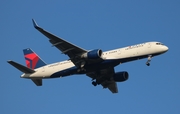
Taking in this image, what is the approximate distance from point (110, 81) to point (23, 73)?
13480 millimetres

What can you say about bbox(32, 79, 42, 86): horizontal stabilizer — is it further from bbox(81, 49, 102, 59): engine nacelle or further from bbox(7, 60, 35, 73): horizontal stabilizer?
bbox(81, 49, 102, 59): engine nacelle

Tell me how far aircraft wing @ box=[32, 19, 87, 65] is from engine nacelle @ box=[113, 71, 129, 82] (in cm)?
850

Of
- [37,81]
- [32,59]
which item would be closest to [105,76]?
[37,81]

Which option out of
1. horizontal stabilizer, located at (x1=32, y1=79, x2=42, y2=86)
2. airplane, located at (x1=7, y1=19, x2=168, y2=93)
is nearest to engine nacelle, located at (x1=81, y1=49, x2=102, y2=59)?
airplane, located at (x1=7, y1=19, x2=168, y2=93)

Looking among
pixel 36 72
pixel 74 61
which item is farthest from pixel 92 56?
pixel 36 72

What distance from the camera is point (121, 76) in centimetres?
6116

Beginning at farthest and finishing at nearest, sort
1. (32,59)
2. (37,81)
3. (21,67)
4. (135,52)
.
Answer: (32,59) → (37,81) → (21,67) → (135,52)

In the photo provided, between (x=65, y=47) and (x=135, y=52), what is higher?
(x=65, y=47)

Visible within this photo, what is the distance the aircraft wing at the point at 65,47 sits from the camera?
52094 millimetres

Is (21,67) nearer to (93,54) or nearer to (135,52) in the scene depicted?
(93,54)

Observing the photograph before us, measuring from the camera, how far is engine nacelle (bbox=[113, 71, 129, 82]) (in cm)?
6119

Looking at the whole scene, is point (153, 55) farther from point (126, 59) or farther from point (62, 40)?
point (62, 40)

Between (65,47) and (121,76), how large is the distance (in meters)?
11.4

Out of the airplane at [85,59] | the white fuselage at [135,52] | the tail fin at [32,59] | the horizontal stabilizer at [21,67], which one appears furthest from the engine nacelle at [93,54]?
the tail fin at [32,59]
